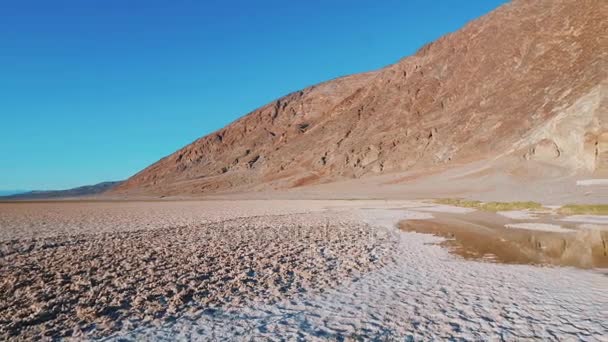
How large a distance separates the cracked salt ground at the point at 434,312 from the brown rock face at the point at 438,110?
41029 mm

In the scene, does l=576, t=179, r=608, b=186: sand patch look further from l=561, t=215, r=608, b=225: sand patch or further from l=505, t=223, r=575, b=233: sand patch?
l=505, t=223, r=575, b=233: sand patch

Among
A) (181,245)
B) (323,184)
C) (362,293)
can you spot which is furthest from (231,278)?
(323,184)

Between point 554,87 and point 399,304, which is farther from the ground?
point 554,87

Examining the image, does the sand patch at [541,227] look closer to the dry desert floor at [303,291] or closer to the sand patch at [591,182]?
the dry desert floor at [303,291]

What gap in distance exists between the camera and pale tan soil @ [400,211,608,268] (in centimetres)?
1145

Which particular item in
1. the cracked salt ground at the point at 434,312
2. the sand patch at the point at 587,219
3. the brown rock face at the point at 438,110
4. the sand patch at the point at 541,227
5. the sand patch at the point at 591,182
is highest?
the brown rock face at the point at 438,110

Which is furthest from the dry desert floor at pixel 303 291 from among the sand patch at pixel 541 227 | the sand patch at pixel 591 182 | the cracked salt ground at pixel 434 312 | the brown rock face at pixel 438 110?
the brown rock face at pixel 438 110

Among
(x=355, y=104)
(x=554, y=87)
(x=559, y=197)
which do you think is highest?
(x=355, y=104)

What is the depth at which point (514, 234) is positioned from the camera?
16.7m

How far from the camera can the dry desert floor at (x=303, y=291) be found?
20.4 feet

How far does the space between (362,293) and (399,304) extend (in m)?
0.96

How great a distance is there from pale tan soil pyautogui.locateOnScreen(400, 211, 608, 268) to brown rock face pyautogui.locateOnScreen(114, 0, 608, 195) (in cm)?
3135

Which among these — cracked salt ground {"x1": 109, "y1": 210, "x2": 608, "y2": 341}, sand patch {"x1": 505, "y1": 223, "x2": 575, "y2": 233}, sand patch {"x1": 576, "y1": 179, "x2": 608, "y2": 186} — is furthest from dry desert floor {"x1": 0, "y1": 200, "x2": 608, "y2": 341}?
sand patch {"x1": 576, "y1": 179, "x2": 608, "y2": 186}

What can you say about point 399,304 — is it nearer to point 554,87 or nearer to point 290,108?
point 554,87
